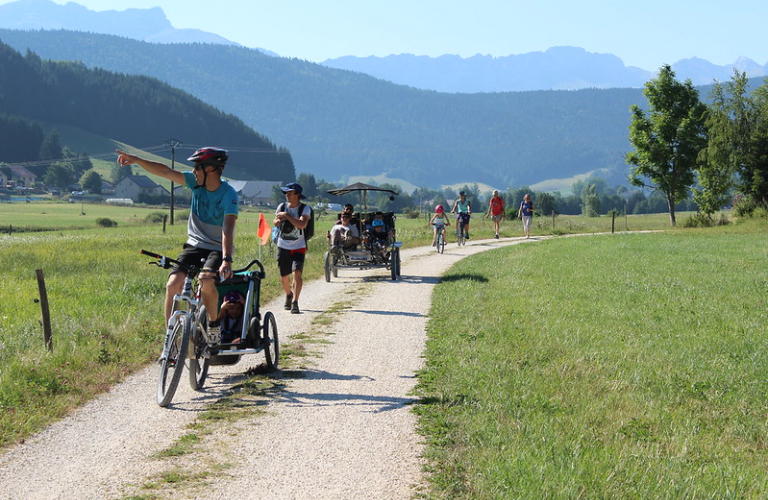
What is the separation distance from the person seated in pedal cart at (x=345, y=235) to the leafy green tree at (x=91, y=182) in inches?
6014

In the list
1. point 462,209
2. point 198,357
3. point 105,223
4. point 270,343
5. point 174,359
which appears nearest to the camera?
point 174,359

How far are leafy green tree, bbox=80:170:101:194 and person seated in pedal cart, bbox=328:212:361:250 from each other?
152746 mm

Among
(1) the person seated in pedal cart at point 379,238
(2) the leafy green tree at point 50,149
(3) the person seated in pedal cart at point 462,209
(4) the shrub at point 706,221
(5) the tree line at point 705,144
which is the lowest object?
(1) the person seated in pedal cart at point 379,238

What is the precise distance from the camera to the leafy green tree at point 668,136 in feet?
183

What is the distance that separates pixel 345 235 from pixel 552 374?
34.2 ft

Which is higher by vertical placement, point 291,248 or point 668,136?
point 668,136

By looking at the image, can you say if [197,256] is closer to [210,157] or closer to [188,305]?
[188,305]

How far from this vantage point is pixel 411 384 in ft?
25.7

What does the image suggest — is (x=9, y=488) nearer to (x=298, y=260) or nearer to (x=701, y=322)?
(x=298, y=260)

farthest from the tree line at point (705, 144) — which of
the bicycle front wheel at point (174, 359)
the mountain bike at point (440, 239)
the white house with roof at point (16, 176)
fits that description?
the white house with roof at point (16, 176)

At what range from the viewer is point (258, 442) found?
19.2 ft

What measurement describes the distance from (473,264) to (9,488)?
17294mm

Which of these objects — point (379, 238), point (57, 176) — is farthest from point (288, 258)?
point (57, 176)

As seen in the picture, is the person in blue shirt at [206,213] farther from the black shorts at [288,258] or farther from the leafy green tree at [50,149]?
the leafy green tree at [50,149]
